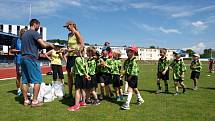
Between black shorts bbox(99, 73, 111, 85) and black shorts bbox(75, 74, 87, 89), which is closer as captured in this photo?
black shorts bbox(75, 74, 87, 89)

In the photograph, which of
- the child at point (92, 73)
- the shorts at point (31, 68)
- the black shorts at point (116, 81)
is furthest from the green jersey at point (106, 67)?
the shorts at point (31, 68)

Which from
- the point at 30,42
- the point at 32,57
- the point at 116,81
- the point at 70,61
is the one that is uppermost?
the point at 30,42

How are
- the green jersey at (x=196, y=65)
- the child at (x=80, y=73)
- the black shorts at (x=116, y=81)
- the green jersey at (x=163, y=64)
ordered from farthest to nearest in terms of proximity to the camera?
the green jersey at (x=196, y=65) → the green jersey at (x=163, y=64) → the black shorts at (x=116, y=81) → the child at (x=80, y=73)

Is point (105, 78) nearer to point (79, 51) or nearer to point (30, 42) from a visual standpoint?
point (79, 51)

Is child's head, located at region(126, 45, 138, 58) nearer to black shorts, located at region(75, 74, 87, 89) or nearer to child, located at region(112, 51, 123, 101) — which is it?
child, located at region(112, 51, 123, 101)

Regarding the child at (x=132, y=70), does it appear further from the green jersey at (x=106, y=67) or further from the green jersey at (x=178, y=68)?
the green jersey at (x=178, y=68)

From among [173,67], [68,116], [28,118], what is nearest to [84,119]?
[68,116]

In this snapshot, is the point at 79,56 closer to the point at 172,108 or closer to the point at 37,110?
the point at 37,110

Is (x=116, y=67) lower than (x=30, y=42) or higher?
lower

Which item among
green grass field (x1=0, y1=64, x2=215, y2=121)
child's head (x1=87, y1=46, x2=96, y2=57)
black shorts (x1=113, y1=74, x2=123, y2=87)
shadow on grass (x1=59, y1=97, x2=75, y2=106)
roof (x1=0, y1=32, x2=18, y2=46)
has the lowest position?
green grass field (x1=0, y1=64, x2=215, y2=121)

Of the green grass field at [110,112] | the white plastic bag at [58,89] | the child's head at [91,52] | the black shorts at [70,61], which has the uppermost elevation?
the child's head at [91,52]

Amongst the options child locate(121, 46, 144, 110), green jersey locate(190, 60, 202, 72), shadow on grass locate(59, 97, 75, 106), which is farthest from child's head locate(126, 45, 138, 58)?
green jersey locate(190, 60, 202, 72)

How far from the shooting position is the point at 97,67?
10.3 metres

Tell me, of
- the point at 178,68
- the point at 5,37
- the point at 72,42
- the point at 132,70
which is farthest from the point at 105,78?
the point at 5,37
